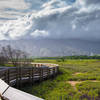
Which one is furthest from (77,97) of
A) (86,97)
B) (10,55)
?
(10,55)

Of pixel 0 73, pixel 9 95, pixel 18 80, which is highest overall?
pixel 9 95

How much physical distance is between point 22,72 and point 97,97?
19.6 ft

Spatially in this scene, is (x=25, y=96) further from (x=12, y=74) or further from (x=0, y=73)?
(x=12, y=74)

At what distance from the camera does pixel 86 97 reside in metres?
9.59

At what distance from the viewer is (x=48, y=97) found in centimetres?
938

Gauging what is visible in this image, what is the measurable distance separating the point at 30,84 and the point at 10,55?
32.5 m

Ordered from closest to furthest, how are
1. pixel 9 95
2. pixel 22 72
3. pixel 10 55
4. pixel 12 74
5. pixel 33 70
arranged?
pixel 9 95, pixel 12 74, pixel 22 72, pixel 33 70, pixel 10 55

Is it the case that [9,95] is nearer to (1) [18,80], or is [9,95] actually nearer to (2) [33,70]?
(1) [18,80]

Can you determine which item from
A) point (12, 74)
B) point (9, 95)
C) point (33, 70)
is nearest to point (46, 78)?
point (33, 70)

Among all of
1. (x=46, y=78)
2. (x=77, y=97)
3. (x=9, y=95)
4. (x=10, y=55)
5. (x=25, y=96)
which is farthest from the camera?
(x=10, y=55)

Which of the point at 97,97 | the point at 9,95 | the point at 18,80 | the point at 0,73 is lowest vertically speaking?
the point at 97,97

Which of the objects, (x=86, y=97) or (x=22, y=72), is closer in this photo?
(x=86, y=97)

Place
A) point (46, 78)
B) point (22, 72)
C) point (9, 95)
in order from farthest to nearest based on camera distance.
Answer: point (46, 78) → point (22, 72) → point (9, 95)

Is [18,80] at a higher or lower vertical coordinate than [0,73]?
lower
